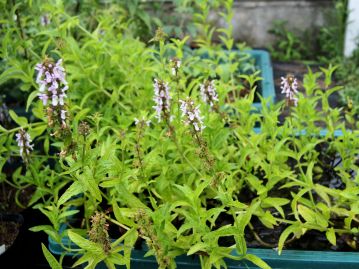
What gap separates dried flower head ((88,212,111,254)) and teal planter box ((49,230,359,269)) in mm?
210

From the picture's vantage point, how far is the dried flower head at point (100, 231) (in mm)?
1104

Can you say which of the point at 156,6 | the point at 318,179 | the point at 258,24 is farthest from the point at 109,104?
the point at 258,24

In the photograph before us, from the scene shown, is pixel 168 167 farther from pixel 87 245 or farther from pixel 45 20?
pixel 45 20

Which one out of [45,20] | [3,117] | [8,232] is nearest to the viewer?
[8,232]

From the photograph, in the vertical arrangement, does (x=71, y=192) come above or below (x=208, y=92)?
below

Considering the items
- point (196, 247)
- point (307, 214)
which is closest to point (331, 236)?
point (307, 214)

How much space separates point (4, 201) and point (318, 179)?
1139mm

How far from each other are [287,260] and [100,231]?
0.51 metres

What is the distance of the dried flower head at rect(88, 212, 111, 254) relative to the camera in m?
1.10

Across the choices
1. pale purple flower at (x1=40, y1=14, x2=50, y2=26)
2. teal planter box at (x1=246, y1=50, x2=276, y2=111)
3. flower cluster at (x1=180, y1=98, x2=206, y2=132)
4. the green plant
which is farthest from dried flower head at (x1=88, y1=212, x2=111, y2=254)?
pale purple flower at (x1=40, y1=14, x2=50, y2=26)

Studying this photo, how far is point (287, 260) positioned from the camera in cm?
135

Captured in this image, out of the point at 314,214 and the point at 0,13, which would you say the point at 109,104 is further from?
the point at 314,214

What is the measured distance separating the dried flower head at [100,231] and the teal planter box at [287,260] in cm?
21

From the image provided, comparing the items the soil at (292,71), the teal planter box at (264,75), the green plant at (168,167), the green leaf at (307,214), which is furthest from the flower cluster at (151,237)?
the soil at (292,71)
